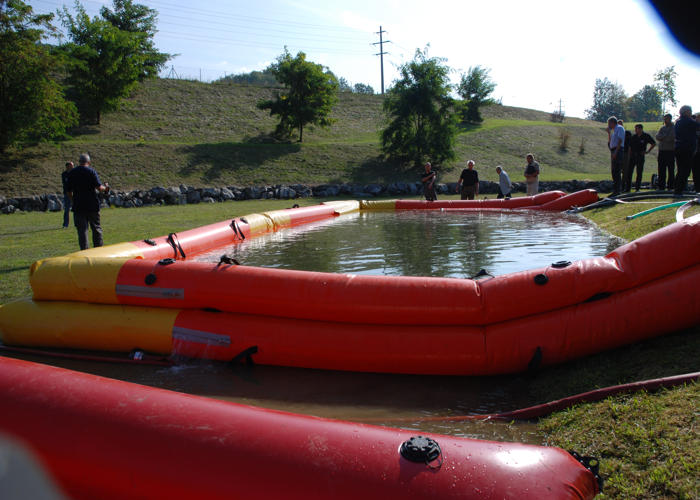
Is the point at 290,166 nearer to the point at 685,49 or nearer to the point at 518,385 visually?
the point at 518,385

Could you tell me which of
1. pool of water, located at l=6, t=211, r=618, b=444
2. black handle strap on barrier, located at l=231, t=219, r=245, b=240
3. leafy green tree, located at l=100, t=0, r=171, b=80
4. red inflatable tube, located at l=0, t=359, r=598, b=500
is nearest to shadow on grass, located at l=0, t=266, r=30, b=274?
pool of water, located at l=6, t=211, r=618, b=444

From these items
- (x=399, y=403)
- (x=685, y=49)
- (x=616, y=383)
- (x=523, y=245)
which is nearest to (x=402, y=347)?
(x=399, y=403)

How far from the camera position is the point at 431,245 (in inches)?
309

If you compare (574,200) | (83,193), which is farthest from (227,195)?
(574,200)

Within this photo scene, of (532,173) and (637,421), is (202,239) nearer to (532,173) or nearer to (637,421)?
(637,421)

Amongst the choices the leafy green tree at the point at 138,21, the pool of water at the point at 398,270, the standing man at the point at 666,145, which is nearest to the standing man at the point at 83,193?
the pool of water at the point at 398,270

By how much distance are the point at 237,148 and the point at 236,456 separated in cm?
2324

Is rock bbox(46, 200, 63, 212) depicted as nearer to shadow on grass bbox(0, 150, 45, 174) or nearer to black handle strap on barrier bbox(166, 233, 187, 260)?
shadow on grass bbox(0, 150, 45, 174)

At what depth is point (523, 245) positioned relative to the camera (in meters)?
7.46

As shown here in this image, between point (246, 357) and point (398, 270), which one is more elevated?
point (398, 270)

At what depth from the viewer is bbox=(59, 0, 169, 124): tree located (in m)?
23.3

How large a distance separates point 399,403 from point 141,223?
32.2 ft

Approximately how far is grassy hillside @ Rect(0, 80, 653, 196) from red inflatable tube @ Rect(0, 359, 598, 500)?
58.6 ft

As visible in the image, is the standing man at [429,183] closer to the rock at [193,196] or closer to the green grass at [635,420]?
the rock at [193,196]
